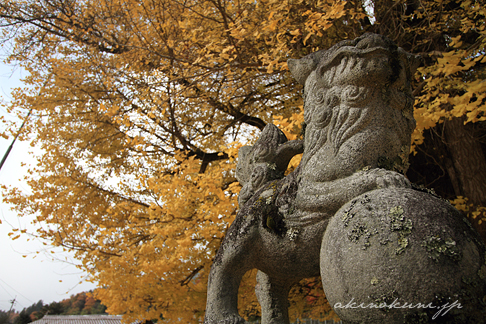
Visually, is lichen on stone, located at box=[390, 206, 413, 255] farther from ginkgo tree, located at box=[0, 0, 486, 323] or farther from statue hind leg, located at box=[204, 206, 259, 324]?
ginkgo tree, located at box=[0, 0, 486, 323]

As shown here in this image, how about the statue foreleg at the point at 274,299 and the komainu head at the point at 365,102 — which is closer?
the komainu head at the point at 365,102

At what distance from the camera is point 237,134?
6.41m

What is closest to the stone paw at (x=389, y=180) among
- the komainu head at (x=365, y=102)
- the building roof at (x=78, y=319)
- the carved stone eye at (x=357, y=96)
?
the komainu head at (x=365, y=102)

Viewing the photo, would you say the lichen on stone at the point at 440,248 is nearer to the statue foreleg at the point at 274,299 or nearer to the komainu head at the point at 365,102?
the komainu head at the point at 365,102

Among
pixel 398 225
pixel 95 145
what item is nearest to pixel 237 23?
pixel 398 225

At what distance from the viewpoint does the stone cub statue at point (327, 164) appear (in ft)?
5.45

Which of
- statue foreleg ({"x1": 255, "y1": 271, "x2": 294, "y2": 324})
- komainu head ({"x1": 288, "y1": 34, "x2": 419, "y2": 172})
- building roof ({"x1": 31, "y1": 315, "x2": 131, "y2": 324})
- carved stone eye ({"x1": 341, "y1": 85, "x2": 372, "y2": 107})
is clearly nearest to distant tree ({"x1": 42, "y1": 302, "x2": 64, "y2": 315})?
building roof ({"x1": 31, "y1": 315, "x2": 131, "y2": 324})

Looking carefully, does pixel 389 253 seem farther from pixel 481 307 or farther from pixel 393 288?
pixel 481 307

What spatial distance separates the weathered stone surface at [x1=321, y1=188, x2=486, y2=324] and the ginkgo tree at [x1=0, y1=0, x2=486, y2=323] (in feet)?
6.84

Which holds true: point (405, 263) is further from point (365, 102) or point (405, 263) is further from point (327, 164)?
point (365, 102)

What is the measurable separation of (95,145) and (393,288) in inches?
246

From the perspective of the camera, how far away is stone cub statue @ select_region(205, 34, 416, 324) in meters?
1.66

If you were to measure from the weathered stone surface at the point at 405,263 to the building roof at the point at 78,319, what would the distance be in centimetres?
1270

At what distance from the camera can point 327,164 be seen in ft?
5.61
